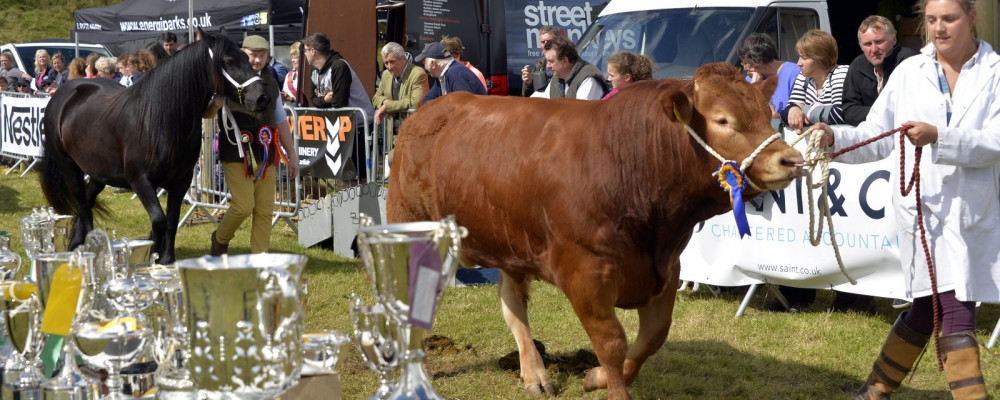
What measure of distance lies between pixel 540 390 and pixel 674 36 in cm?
591

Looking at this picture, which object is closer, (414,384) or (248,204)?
(414,384)

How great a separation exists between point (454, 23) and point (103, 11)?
37.7ft

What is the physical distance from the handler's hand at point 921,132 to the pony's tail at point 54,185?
726cm

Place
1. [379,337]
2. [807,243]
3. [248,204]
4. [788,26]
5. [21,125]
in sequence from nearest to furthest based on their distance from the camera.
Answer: [379,337] → [807,243] → [248,204] → [788,26] → [21,125]

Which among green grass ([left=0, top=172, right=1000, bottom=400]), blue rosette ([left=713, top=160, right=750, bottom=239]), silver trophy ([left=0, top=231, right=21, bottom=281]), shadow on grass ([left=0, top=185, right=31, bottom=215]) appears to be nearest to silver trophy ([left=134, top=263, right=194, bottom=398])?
silver trophy ([left=0, top=231, right=21, bottom=281])

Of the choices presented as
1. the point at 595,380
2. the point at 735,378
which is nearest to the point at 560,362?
the point at 595,380

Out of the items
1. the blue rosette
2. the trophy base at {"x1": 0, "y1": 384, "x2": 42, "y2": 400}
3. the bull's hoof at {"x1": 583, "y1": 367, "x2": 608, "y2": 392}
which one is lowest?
the bull's hoof at {"x1": 583, "y1": 367, "x2": 608, "y2": 392}

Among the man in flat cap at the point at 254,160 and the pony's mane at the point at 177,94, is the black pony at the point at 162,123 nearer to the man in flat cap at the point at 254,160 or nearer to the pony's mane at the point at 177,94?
the pony's mane at the point at 177,94

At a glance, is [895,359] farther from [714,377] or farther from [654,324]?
[714,377]

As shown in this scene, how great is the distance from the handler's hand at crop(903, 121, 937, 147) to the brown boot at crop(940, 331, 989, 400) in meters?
0.83

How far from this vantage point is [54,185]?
28.7 ft

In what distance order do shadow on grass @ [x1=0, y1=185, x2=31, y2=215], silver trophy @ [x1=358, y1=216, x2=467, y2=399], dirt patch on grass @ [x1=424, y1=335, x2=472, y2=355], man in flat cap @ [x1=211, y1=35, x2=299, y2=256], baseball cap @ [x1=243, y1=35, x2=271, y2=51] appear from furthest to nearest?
shadow on grass @ [x1=0, y1=185, x2=31, y2=215], baseball cap @ [x1=243, y1=35, x2=271, y2=51], man in flat cap @ [x1=211, y1=35, x2=299, y2=256], dirt patch on grass @ [x1=424, y1=335, x2=472, y2=355], silver trophy @ [x1=358, y1=216, x2=467, y2=399]

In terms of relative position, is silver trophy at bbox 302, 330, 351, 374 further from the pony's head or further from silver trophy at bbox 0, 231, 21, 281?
the pony's head

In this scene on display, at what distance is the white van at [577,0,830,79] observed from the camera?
9781 millimetres
